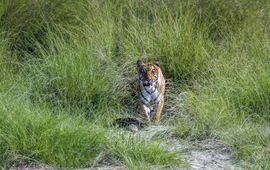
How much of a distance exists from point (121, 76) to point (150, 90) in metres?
0.51

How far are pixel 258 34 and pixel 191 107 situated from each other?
1644 millimetres

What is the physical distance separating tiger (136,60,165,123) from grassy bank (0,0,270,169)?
14 centimetres

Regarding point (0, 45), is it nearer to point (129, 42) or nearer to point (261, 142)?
point (129, 42)

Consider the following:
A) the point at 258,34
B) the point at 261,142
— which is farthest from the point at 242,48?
the point at 261,142

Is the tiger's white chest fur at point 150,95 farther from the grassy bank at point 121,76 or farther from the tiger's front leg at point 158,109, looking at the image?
the grassy bank at point 121,76

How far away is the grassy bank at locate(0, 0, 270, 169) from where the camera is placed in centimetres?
584

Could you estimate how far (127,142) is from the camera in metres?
5.95

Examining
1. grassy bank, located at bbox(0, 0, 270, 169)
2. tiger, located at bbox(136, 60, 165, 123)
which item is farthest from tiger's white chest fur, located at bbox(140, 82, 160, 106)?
grassy bank, located at bbox(0, 0, 270, 169)

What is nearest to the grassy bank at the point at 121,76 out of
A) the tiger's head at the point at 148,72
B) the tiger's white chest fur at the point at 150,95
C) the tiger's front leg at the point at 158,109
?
the tiger's front leg at the point at 158,109

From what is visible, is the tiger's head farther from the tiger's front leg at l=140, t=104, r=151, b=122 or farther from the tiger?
the tiger's front leg at l=140, t=104, r=151, b=122

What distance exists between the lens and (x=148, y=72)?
7.05m

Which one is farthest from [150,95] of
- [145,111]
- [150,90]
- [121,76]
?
[121,76]

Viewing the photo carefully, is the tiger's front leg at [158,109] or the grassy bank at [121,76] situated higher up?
the grassy bank at [121,76]

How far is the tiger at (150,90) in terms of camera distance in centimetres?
708
